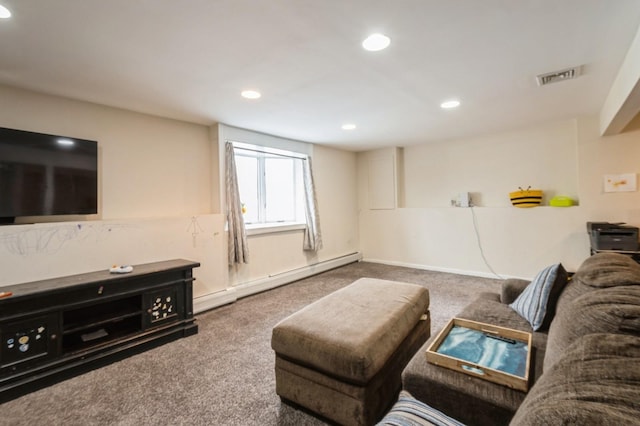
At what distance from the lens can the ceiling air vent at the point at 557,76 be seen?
2.45 metres

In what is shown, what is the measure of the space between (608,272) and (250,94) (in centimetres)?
289

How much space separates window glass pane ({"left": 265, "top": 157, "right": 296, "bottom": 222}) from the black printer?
13.4 feet

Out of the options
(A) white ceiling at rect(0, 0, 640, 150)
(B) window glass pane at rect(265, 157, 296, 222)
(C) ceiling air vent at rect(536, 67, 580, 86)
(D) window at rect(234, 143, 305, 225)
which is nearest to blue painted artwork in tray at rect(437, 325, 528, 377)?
(A) white ceiling at rect(0, 0, 640, 150)

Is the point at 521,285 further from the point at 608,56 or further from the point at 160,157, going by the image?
the point at 160,157

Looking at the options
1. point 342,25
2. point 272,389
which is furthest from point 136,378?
point 342,25

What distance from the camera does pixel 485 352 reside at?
1.52m

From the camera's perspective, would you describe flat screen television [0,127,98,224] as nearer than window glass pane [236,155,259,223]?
Yes

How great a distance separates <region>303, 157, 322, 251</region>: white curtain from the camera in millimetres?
5020

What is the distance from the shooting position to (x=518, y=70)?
95.7 inches

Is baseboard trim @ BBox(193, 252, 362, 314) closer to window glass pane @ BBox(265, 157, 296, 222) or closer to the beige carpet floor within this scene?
the beige carpet floor

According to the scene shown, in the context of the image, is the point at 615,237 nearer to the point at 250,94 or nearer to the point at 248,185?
the point at 250,94

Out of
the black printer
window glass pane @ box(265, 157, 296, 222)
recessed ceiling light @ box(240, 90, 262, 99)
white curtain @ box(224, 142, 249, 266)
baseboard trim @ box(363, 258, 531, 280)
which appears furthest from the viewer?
window glass pane @ box(265, 157, 296, 222)

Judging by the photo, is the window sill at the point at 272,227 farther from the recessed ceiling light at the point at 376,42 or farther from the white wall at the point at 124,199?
the recessed ceiling light at the point at 376,42

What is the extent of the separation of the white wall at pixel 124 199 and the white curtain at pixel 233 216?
0.56 ft
